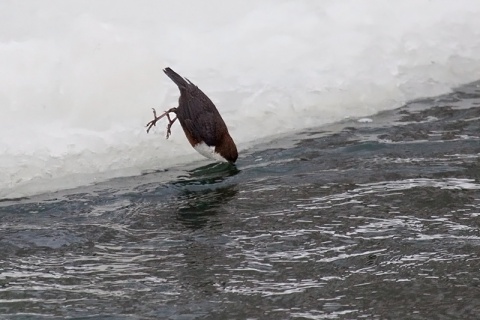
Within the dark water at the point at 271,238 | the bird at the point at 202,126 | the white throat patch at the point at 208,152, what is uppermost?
the bird at the point at 202,126

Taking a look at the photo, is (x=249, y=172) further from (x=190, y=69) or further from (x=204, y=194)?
(x=190, y=69)

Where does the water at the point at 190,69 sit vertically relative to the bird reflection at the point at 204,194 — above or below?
above

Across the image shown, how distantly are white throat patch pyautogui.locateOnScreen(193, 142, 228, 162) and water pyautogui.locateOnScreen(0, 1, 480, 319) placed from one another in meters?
0.14

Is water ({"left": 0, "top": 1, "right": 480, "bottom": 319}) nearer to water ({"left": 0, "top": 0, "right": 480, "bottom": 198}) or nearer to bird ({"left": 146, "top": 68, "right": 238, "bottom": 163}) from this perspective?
water ({"left": 0, "top": 0, "right": 480, "bottom": 198})

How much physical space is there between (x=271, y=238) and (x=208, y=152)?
1503mm

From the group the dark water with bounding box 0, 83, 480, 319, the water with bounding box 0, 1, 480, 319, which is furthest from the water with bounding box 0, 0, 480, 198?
the dark water with bounding box 0, 83, 480, 319

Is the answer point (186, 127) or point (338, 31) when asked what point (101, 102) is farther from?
point (338, 31)

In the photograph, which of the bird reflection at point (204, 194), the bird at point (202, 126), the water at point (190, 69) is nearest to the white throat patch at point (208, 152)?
the bird at point (202, 126)

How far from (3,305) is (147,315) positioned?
67 cm

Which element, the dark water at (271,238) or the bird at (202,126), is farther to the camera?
the bird at (202,126)

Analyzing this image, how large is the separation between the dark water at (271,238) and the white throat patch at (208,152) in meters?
0.13

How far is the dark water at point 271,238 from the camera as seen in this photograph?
4133mm

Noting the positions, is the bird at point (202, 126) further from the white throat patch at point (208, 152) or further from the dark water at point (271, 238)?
the dark water at point (271, 238)

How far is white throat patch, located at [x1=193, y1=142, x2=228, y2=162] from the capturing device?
20.7ft
